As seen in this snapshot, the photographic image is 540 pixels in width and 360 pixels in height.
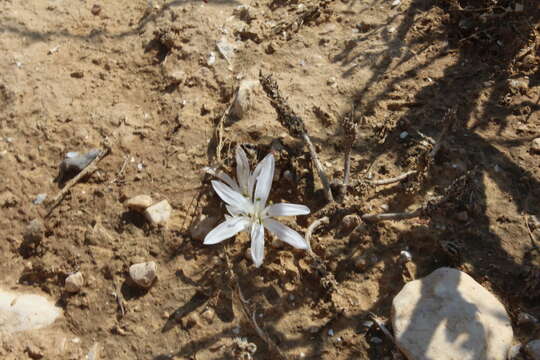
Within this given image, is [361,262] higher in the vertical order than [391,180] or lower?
lower

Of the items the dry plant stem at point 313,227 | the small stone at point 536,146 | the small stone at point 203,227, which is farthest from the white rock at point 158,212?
the small stone at point 536,146

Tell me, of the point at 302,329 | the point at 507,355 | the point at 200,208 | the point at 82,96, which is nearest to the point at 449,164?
the point at 507,355

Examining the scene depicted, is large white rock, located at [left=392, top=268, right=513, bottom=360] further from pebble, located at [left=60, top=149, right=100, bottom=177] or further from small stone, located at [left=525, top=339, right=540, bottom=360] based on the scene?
pebble, located at [left=60, top=149, right=100, bottom=177]

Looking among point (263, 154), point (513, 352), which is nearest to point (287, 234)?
point (263, 154)

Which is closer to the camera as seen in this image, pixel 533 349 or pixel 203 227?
pixel 533 349

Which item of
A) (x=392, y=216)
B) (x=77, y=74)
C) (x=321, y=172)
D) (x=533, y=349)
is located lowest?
(x=533, y=349)

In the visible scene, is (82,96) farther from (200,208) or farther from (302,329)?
(302,329)

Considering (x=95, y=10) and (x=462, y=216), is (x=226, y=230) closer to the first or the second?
(x=462, y=216)

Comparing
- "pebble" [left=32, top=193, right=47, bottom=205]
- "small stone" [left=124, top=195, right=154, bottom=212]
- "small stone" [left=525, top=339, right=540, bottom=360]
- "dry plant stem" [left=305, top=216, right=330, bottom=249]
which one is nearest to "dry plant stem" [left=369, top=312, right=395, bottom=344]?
"dry plant stem" [left=305, top=216, right=330, bottom=249]
